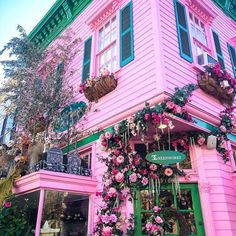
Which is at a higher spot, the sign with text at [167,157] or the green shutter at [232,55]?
the green shutter at [232,55]

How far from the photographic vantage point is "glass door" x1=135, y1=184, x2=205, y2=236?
412 cm

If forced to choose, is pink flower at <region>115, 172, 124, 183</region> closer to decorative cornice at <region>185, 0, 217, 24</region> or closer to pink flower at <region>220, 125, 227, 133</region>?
pink flower at <region>220, 125, 227, 133</region>

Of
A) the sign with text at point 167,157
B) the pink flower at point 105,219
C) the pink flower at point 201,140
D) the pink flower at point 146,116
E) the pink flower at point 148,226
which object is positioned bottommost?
the pink flower at point 148,226

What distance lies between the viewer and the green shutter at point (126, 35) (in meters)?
5.38

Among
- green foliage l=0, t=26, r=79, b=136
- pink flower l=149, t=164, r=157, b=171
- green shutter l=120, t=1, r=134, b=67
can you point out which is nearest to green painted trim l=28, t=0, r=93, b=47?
green foliage l=0, t=26, r=79, b=136

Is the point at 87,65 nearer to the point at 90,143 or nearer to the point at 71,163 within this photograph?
the point at 90,143

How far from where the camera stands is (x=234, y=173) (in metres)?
4.68

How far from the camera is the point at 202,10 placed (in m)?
6.51

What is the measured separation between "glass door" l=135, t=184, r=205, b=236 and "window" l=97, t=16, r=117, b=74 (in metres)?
2.95

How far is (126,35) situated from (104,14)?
1369 millimetres

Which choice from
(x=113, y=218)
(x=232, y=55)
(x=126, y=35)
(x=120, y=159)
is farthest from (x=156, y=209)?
(x=232, y=55)

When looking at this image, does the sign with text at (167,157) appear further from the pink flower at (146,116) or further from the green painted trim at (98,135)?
the green painted trim at (98,135)

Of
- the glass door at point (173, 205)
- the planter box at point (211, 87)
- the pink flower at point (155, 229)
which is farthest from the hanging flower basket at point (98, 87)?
the pink flower at point (155, 229)

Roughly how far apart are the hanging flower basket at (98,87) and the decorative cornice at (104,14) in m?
2.00
